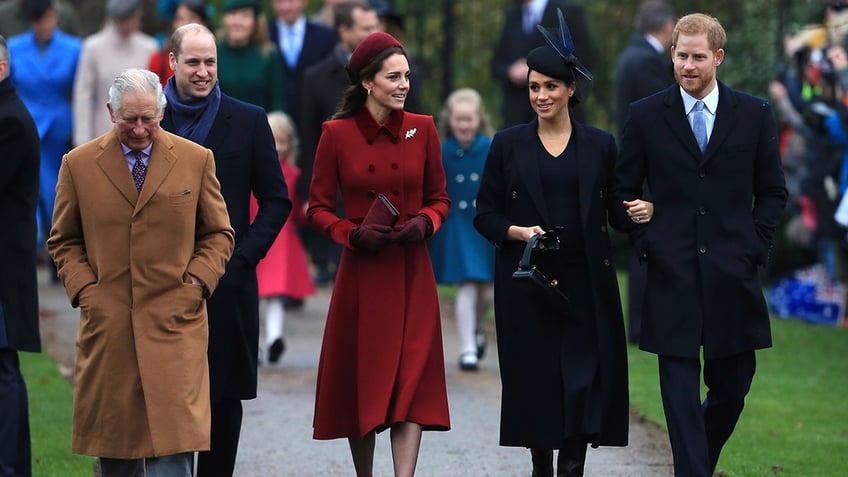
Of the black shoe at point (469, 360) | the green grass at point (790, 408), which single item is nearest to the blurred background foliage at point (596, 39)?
the green grass at point (790, 408)

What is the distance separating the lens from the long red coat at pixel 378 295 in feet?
24.7

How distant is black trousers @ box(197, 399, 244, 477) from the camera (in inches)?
291

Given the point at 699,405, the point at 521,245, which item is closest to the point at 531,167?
the point at 521,245

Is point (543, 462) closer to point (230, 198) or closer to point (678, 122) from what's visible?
point (678, 122)

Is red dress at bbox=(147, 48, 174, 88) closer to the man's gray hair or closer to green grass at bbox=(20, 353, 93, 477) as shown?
green grass at bbox=(20, 353, 93, 477)

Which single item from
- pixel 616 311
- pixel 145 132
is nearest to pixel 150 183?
pixel 145 132

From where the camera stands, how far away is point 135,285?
651 cm

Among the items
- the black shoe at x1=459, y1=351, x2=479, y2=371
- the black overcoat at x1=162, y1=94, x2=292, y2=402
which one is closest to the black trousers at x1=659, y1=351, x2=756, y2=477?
the black overcoat at x1=162, y1=94, x2=292, y2=402

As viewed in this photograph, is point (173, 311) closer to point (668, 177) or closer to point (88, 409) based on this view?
point (88, 409)

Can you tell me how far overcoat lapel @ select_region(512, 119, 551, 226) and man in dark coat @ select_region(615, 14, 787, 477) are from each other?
0.34 m

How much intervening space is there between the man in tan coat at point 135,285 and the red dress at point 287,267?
201 inches

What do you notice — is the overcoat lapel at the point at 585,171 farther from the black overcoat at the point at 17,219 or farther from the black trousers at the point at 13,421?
the black trousers at the point at 13,421

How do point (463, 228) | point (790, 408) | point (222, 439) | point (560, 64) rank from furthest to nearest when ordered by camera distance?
point (463, 228) → point (790, 408) → point (560, 64) → point (222, 439)

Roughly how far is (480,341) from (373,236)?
4548 millimetres
